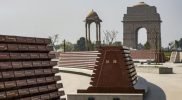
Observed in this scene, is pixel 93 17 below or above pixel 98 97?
above

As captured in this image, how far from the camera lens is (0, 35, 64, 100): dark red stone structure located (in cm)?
1056

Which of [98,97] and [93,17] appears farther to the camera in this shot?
[93,17]

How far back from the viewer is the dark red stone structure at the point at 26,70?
34.7ft

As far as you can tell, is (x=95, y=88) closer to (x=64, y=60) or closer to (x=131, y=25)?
(x=64, y=60)

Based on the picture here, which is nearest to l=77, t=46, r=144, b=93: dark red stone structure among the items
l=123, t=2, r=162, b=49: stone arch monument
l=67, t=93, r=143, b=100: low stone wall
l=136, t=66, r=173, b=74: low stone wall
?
l=67, t=93, r=143, b=100: low stone wall

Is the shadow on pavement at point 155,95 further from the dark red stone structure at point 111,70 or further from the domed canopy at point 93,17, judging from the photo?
the domed canopy at point 93,17

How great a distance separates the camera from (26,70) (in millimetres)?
11531

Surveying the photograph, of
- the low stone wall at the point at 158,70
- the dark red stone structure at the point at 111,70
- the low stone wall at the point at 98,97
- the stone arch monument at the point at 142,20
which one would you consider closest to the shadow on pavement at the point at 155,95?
the dark red stone structure at the point at 111,70

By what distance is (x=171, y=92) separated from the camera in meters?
24.3

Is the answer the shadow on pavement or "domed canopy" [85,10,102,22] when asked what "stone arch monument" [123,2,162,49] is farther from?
the shadow on pavement

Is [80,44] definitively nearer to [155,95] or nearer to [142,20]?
[142,20]

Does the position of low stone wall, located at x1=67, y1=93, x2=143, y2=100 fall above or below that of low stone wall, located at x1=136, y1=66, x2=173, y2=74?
above

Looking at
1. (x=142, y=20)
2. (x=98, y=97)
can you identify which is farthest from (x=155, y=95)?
(x=142, y=20)

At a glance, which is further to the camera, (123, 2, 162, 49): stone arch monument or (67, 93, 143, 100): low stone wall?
(123, 2, 162, 49): stone arch monument
